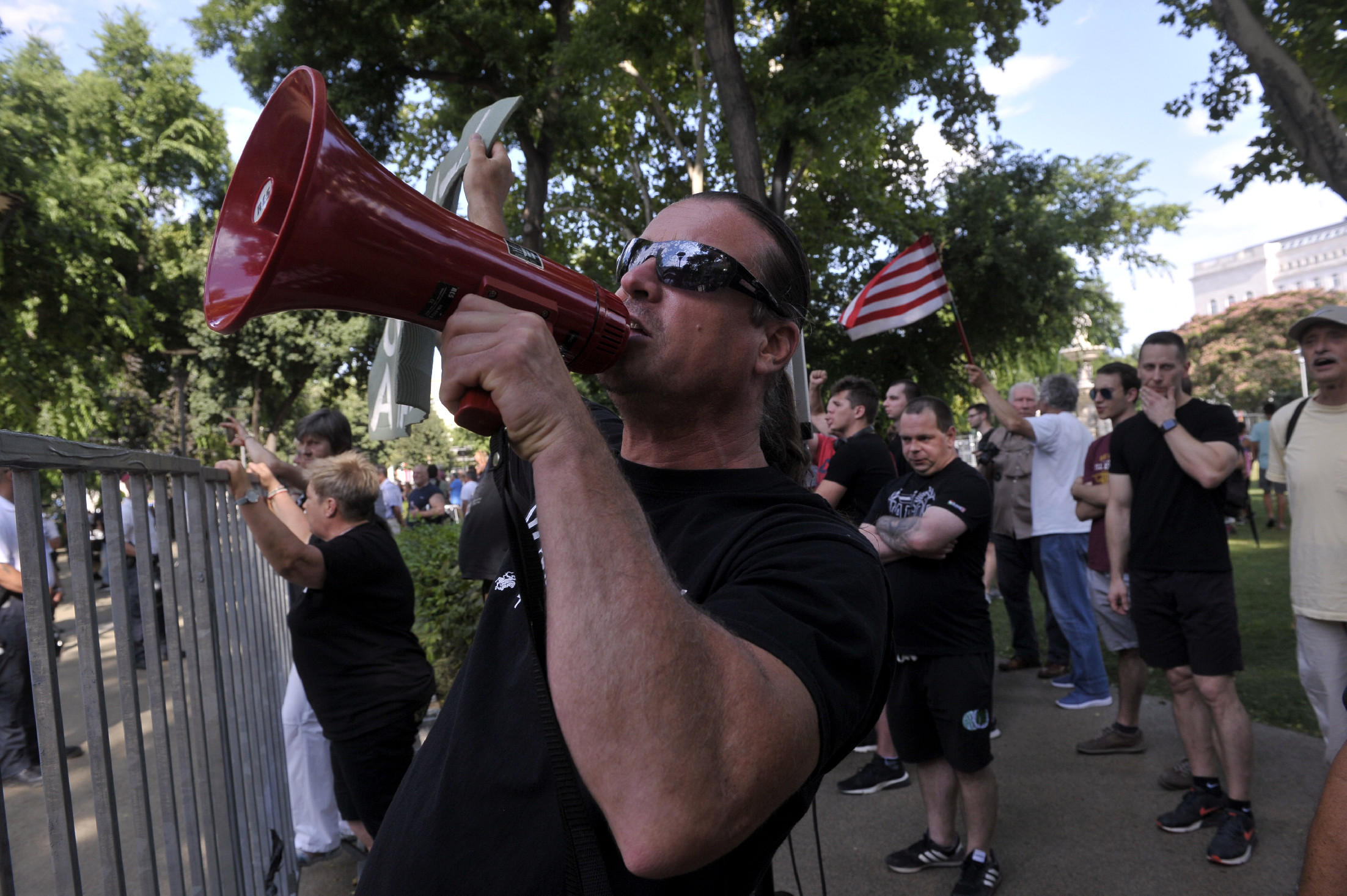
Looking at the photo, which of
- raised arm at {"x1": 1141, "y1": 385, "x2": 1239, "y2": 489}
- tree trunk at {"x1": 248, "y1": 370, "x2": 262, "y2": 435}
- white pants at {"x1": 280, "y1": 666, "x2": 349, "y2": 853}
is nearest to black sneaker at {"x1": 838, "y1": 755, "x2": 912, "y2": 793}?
raised arm at {"x1": 1141, "y1": 385, "x2": 1239, "y2": 489}

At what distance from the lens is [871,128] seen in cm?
1009

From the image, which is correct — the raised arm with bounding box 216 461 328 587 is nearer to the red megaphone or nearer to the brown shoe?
the red megaphone

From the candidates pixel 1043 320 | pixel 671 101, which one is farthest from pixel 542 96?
pixel 1043 320

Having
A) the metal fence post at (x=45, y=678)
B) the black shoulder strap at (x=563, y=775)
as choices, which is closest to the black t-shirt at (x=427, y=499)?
the metal fence post at (x=45, y=678)

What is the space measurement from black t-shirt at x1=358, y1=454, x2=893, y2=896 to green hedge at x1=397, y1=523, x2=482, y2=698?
16.0 ft

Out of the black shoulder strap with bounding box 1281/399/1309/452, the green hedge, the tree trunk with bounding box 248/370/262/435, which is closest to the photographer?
the black shoulder strap with bounding box 1281/399/1309/452

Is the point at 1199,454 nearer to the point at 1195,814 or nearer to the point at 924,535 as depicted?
the point at 924,535

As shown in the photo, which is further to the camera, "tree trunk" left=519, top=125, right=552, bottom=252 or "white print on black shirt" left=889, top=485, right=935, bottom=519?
"tree trunk" left=519, top=125, right=552, bottom=252

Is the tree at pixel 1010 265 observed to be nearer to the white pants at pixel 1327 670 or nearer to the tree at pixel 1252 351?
the white pants at pixel 1327 670

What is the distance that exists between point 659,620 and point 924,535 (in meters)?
3.00

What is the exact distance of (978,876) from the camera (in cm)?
347

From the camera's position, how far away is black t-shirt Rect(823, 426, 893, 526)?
479 centimetres

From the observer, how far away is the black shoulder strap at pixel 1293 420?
3.55m

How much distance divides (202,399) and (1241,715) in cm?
2947
